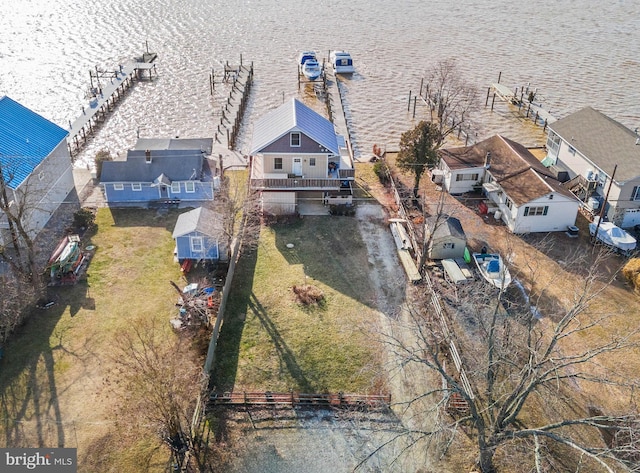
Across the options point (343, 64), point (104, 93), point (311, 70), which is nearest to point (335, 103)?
point (311, 70)

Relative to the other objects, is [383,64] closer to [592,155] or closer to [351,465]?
[592,155]

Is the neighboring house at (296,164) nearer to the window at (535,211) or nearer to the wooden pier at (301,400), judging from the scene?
the window at (535,211)

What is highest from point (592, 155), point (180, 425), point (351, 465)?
point (592, 155)

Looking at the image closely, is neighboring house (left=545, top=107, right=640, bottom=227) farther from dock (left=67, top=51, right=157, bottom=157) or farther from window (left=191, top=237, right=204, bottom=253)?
Answer: dock (left=67, top=51, right=157, bottom=157)

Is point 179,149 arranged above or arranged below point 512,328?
above

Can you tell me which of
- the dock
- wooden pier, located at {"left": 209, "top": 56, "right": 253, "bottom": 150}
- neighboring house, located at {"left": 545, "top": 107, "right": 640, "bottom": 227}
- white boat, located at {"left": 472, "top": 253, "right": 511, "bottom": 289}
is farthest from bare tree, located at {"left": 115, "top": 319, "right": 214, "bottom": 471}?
neighboring house, located at {"left": 545, "top": 107, "right": 640, "bottom": 227}

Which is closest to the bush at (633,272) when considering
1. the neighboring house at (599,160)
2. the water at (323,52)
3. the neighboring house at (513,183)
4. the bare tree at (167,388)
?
the neighboring house at (513,183)

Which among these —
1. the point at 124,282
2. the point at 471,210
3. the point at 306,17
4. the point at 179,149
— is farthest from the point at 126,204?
the point at 306,17
